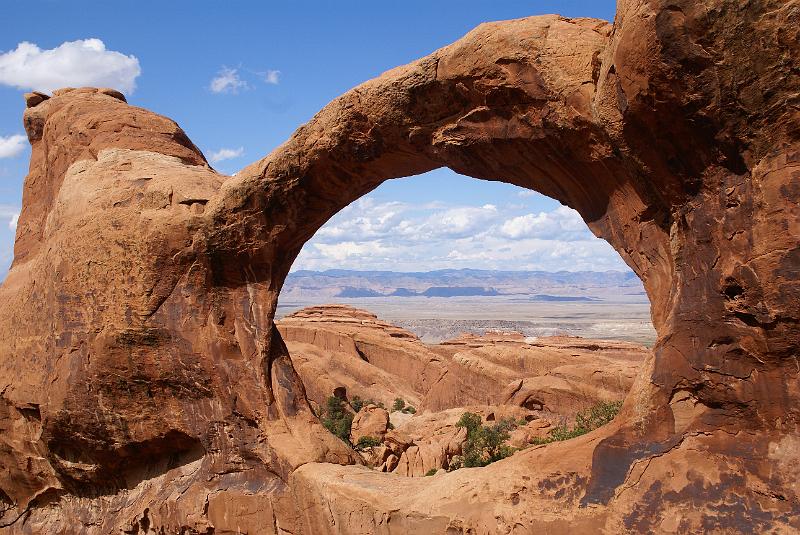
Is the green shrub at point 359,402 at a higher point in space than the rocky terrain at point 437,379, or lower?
lower

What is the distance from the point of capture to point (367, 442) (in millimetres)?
18828

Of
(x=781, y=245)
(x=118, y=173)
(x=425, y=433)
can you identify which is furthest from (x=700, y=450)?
(x=425, y=433)

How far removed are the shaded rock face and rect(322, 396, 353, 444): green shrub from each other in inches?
460

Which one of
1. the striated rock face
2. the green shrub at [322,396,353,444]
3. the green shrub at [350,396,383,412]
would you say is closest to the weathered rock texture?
the green shrub at [350,396,383,412]

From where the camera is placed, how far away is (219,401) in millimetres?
8203

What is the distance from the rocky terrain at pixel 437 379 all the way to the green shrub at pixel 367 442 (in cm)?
23

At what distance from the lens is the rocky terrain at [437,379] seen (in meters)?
18.4

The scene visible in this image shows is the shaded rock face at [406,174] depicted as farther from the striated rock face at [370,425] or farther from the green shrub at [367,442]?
the striated rock face at [370,425]

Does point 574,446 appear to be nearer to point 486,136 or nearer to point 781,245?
point 781,245

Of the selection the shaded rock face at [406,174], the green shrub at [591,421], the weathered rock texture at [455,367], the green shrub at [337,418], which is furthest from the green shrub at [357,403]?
the shaded rock face at [406,174]

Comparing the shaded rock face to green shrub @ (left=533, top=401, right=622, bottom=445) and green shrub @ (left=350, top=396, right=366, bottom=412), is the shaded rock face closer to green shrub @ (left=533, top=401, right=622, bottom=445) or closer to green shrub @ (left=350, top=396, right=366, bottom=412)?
green shrub @ (left=533, top=401, right=622, bottom=445)

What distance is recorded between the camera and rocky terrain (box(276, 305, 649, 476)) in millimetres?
18422

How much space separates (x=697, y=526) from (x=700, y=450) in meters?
0.53

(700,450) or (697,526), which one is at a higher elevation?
(700,450)
